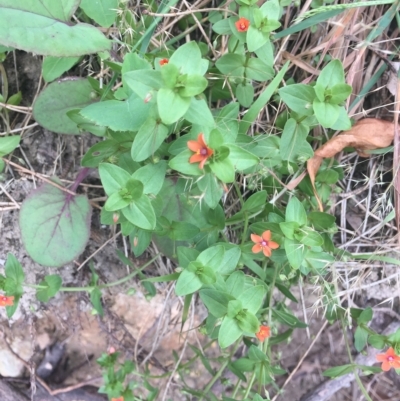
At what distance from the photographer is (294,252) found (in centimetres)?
155

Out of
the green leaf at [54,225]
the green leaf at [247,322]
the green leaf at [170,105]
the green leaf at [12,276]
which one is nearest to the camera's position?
the green leaf at [170,105]

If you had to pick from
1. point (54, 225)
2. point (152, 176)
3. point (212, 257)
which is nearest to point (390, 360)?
point (212, 257)

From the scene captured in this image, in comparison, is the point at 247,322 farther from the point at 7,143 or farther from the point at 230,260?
the point at 7,143

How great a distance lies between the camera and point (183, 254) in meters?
1.63

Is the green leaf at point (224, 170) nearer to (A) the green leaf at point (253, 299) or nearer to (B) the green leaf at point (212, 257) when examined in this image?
(B) the green leaf at point (212, 257)

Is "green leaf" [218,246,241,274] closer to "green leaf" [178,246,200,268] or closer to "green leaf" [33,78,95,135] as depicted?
"green leaf" [178,246,200,268]

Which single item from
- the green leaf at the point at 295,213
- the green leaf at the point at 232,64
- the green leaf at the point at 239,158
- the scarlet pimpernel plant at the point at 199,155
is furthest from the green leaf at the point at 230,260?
the green leaf at the point at 232,64

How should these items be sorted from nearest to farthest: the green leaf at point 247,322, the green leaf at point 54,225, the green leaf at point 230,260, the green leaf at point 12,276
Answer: the green leaf at point 247,322, the green leaf at point 230,260, the green leaf at point 12,276, the green leaf at point 54,225

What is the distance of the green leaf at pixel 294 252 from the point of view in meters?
→ 1.54

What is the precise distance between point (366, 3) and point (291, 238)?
0.90 metres

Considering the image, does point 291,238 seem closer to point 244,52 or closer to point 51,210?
point 244,52

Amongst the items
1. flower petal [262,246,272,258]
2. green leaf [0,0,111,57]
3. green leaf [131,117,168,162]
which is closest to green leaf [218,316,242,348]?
flower petal [262,246,272,258]

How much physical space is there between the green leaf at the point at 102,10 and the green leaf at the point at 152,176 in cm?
62

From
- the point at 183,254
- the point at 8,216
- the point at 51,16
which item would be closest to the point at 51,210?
the point at 8,216
